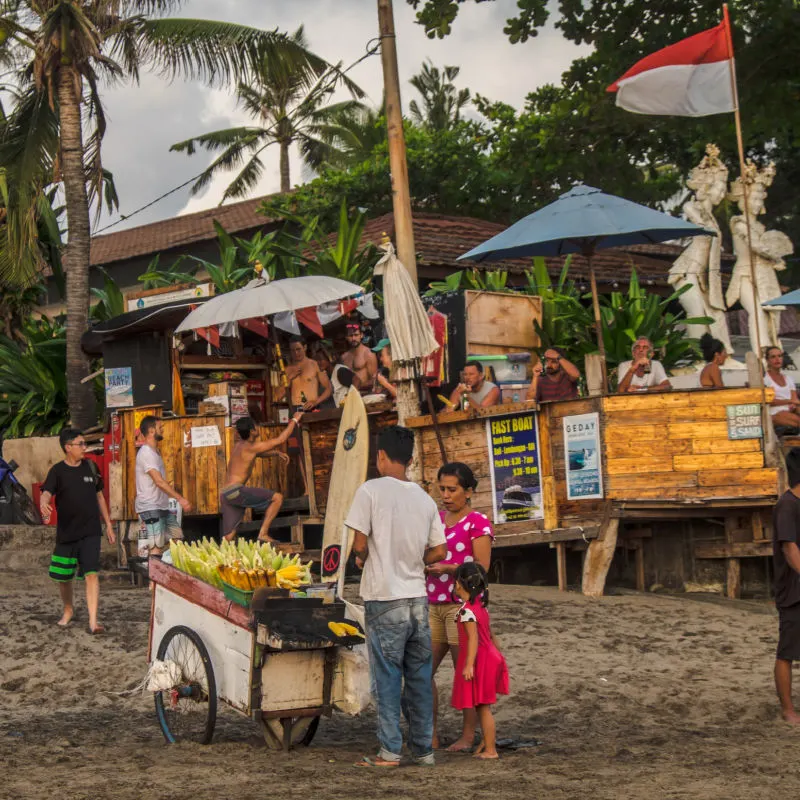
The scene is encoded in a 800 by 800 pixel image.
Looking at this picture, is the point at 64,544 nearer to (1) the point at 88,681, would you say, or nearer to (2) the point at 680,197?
(1) the point at 88,681

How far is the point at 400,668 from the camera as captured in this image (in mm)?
6859

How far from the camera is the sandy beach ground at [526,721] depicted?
6.32m

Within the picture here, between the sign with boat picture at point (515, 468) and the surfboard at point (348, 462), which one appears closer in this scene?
the surfboard at point (348, 462)

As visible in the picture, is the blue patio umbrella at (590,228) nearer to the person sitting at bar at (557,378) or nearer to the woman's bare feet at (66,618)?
the person sitting at bar at (557,378)

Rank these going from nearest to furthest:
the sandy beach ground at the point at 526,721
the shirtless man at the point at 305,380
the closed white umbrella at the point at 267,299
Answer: the sandy beach ground at the point at 526,721, the closed white umbrella at the point at 267,299, the shirtless man at the point at 305,380

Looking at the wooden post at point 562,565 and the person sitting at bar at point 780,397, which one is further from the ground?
the person sitting at bar at point 780,397

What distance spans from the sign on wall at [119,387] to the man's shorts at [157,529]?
3.34 m

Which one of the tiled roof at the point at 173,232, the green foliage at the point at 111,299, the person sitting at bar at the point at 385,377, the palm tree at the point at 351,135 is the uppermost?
the palm tree at the point at 351,135

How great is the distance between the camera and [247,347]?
1766 cm

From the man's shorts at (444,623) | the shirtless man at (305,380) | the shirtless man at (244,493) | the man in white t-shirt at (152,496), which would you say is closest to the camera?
the man's shorts at (444,623)

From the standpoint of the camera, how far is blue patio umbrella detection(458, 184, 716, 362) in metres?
13.3

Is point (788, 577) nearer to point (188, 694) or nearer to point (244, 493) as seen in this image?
point (188, 694)

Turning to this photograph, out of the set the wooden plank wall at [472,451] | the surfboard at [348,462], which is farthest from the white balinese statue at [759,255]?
the surfboard at [348,462]

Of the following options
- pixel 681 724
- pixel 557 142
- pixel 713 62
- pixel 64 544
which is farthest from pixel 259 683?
pixel 557 142
